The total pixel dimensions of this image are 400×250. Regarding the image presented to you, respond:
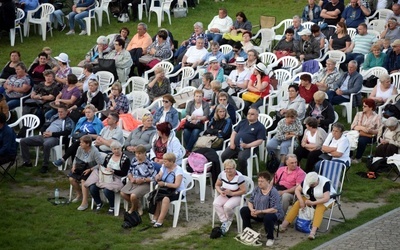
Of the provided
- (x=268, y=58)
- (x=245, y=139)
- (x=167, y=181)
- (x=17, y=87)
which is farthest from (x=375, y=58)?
(x=17, y=87)

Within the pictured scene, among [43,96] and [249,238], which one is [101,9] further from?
[249,238]

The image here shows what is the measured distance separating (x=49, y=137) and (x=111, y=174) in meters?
2.35

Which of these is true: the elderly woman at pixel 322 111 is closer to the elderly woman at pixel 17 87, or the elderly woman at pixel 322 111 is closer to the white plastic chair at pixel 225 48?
the white plastic chair at pixel 225 48

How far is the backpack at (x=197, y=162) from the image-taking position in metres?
15.9

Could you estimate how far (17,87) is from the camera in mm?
19312

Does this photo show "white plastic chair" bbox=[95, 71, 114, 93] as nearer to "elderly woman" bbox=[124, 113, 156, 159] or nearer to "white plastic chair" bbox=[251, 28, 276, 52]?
"elderly woman" bbox=[124, 113, 156, 159]

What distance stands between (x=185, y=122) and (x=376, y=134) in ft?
10.5

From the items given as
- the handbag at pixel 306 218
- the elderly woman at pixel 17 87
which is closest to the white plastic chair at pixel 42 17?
the elderly woman at pixel 17 87

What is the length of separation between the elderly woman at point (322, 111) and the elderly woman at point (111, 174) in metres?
3.47

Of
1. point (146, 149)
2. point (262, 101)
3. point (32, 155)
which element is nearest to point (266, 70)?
point (262, 101)

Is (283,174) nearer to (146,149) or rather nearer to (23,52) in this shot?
(146,149)

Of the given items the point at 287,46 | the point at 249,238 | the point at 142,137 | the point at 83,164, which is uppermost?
the point at 287,46

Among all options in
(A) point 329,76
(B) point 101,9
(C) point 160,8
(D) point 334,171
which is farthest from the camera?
(C) point 160,8

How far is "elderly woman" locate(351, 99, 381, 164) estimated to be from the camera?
55.4 ft
